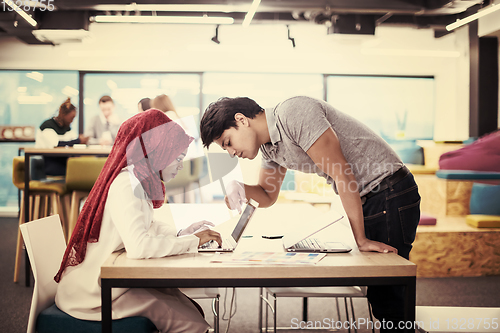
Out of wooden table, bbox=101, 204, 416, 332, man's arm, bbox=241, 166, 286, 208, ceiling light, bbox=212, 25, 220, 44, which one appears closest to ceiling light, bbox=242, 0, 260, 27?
ceiling light, bbox=212, 25, 220, 44

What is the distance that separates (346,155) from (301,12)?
5.05 m

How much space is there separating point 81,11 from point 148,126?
515 cm

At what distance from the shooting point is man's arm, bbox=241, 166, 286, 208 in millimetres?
1683

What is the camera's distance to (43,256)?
4.61 ft

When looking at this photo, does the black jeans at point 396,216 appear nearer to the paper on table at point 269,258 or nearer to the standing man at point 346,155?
the standing man at point 346,155

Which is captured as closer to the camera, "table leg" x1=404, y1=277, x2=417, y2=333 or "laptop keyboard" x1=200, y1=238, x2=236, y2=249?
"table leg" x1=404, y1=277, x2=417, y2=333

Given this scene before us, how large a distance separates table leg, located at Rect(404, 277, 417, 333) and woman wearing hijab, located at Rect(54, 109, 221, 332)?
0.60 metres

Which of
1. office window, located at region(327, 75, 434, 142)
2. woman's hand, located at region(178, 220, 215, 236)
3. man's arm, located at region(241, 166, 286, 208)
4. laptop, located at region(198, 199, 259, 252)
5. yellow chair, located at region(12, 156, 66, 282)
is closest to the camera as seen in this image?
laptop, located at region(198, 199, 259, 252)

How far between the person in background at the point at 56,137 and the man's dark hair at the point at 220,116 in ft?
8.07

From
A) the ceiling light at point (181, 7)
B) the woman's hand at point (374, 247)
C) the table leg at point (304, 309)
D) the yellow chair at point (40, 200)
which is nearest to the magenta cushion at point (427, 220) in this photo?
the table leg at point (304, 309)

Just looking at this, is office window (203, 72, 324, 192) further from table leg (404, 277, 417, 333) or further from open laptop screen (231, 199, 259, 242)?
table leg (404, 277, 417, 333)

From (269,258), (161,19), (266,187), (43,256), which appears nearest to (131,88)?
(161,19)

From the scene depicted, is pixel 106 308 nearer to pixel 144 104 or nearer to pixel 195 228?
pixel 195 228

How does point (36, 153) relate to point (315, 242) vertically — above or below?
above
